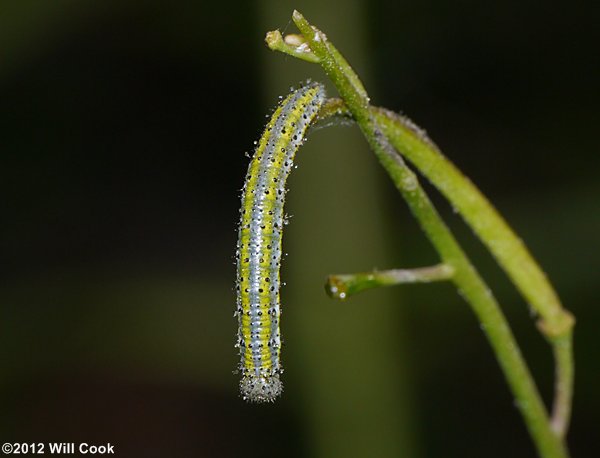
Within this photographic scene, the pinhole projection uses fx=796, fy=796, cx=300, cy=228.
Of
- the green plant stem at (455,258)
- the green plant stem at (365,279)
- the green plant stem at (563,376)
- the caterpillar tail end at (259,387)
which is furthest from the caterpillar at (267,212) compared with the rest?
the green plant stem at (563,376)

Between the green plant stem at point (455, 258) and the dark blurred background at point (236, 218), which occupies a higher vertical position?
the dark blurred background at point (236, 218)

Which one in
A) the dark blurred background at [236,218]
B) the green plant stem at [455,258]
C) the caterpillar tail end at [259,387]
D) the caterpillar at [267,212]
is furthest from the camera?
the dark blurred background at [236,218]

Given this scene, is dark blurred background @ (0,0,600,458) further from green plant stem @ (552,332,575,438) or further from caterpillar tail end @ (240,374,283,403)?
green plant stem @ (552,332,575,438)

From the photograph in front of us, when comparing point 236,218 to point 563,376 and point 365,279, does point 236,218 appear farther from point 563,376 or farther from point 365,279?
point 563,376

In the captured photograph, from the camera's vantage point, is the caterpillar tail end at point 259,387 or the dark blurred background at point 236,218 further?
the dark blurred background at point 236,218

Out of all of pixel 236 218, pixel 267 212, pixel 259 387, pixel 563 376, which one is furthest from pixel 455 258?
pixel 236 218

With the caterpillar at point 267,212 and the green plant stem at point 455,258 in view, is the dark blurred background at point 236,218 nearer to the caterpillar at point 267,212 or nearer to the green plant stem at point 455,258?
the caterpillar at point 267,212

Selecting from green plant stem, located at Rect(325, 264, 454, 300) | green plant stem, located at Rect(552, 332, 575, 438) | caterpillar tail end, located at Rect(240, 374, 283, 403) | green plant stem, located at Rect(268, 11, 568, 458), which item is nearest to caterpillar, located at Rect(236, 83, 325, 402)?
caterpillar tail end, located at Rect(240, 374, 283, 403)
